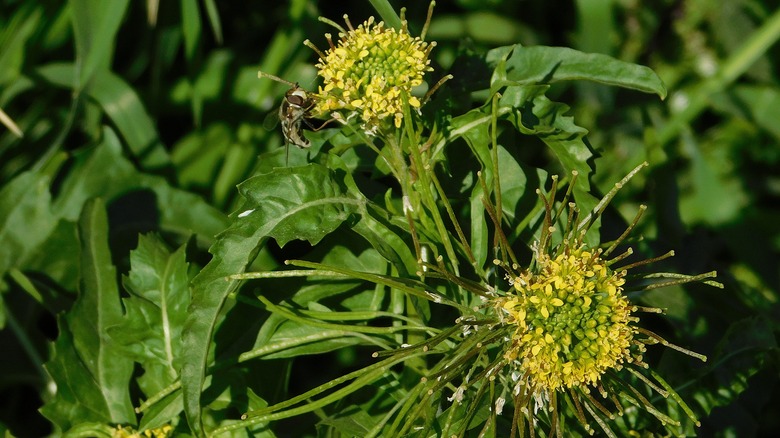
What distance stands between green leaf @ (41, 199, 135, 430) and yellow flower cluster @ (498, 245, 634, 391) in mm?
799

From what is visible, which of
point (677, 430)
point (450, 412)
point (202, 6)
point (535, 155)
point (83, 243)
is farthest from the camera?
point (535, 155)

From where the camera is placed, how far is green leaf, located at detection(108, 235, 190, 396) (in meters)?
1.59

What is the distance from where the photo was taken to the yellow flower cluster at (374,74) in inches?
52.8

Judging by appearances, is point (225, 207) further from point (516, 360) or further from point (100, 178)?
point (516, 360)

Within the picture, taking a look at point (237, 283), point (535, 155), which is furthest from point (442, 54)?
point (237, 283)

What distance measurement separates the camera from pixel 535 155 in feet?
8.61

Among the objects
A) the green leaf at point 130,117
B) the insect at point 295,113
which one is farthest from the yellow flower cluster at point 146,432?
the green leaf at point 130,117

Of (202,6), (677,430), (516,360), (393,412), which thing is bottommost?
(677,430)

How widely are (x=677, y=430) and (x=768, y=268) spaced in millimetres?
1092

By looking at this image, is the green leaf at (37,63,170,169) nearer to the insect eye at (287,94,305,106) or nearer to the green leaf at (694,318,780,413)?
the insect eye at (287,94,305,106)

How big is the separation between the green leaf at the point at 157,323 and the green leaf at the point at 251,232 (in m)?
0.22

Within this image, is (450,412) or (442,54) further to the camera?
(442,54)

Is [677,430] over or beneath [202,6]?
beneath

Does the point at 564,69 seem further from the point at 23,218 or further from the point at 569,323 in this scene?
the point at 23,218
